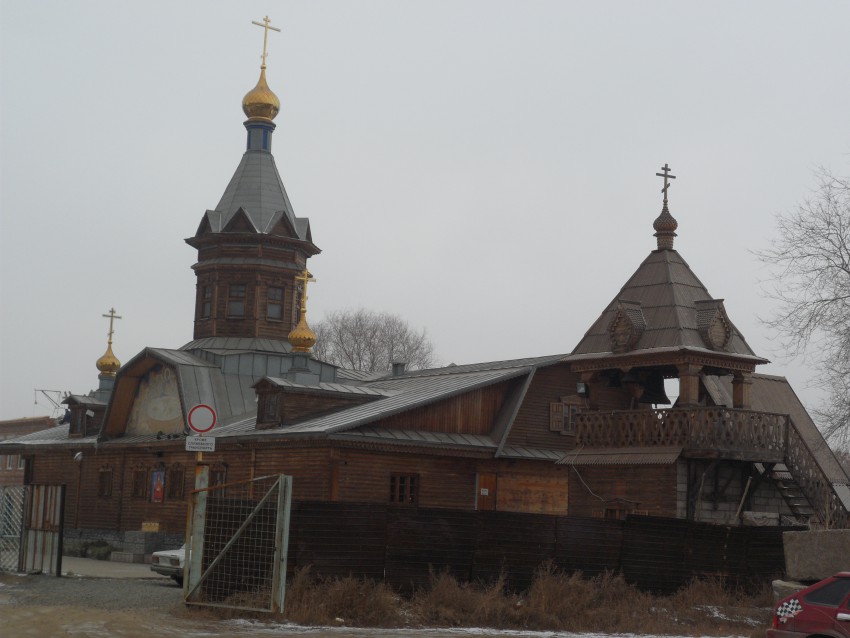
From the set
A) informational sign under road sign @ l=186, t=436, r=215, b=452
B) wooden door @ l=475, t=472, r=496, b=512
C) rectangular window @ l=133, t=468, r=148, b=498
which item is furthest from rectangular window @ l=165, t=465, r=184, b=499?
informational sign under road sign @ l=186, t=436, r=215, b=452

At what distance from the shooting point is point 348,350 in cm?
7681

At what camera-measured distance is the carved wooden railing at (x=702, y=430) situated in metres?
25.3

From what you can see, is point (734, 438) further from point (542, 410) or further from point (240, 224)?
point (240, 224)

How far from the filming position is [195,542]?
680 inches

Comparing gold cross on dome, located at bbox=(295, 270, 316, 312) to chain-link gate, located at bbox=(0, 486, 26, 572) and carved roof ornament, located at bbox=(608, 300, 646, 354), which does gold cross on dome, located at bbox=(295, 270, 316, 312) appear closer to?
carved roof ornament, located at bbox=(608, 300, 646, 354)

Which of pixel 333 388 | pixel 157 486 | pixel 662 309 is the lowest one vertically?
pixel 157 486

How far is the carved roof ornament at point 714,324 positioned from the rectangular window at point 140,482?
751 inches

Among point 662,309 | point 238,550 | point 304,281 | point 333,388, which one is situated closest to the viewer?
point 238,550

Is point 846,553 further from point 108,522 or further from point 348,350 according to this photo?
point 348,350

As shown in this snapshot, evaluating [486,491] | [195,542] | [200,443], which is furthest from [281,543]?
[486,491]

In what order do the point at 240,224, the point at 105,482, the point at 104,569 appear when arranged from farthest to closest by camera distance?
the point at 240,224 → the point at 105,482 → the point at 104,569

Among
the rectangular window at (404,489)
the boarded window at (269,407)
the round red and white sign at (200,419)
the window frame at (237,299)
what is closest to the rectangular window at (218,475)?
the boarded window at (269,407)

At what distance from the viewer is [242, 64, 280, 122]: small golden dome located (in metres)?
42.4

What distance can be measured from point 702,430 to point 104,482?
22.3 m
